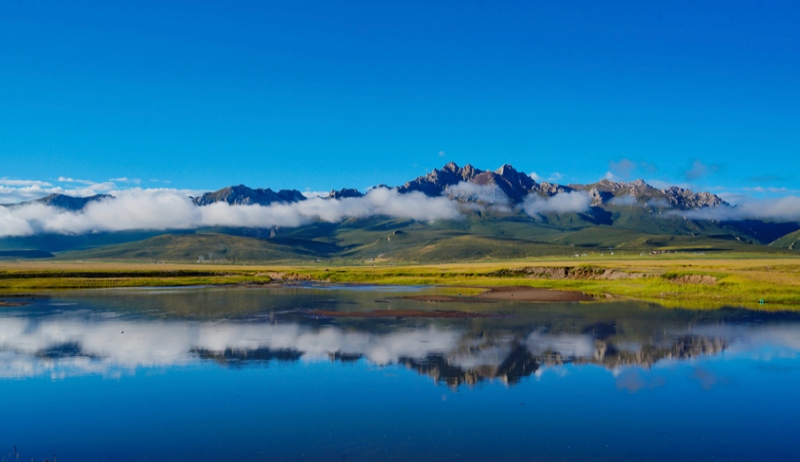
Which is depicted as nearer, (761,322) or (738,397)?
(738,397)

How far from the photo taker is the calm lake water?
20891mm

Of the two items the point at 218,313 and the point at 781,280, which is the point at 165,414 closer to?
the point at 218,313

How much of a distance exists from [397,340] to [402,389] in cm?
1385

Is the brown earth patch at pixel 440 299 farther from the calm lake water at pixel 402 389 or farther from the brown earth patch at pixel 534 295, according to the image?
the calm lake water at pixel 402 389

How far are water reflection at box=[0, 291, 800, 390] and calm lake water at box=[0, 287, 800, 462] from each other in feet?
0.75

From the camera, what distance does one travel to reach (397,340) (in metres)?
42.6

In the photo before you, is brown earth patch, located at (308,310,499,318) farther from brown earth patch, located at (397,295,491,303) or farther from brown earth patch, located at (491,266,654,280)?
brown earth patch, located at (491,266,654,280)

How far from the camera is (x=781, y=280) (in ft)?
249

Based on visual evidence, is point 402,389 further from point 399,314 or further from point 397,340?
point 399,314

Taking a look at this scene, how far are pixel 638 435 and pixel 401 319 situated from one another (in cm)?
3388

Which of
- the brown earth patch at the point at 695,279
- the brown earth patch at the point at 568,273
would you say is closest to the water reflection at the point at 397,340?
the brown earth patch at the point at 695,279

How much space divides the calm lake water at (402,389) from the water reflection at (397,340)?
228 mm

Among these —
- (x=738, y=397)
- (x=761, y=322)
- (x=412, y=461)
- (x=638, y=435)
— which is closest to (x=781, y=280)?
(x=761, y=322)

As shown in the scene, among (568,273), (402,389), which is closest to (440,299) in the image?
(568,273)
